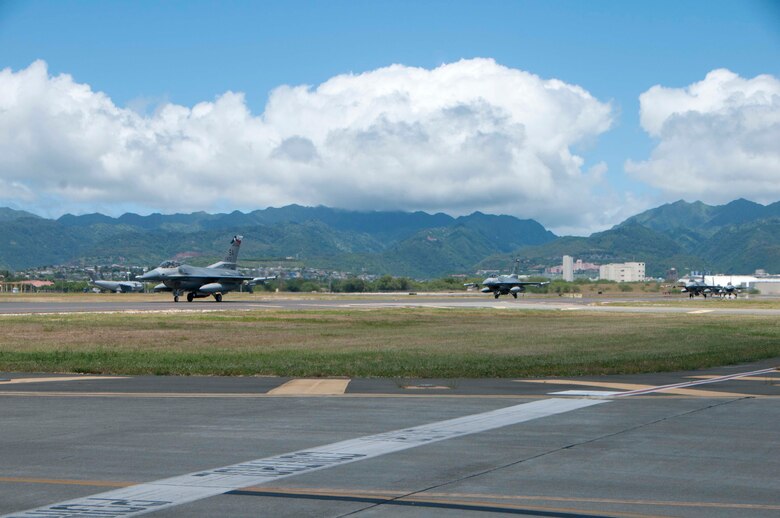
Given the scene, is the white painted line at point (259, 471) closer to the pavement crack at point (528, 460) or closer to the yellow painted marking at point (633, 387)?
the pavement crack at point (528, 460)

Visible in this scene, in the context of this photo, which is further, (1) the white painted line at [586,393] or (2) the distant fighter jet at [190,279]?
(2) the distant fighter jet at [190,279]

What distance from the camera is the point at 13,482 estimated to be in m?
10.6

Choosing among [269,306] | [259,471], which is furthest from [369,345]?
[269,306]

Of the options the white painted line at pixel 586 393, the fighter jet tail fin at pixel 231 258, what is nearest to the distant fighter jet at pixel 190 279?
the fighter jet tail fin at pixel 231 258

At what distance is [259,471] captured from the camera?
1127 centimetres

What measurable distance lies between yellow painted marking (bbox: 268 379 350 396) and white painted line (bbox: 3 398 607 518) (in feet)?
14.0

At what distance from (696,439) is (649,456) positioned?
5.36 ft

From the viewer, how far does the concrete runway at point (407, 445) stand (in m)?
9.74

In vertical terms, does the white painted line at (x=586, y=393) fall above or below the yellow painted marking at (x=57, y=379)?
above

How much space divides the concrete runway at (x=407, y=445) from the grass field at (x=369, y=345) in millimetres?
3519

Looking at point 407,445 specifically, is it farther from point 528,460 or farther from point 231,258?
point 231,258

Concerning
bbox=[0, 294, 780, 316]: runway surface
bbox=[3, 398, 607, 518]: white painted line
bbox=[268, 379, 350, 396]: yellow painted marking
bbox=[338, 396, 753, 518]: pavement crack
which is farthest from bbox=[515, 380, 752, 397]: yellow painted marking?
bbox=[0, 294, 780, 316]: runway surface

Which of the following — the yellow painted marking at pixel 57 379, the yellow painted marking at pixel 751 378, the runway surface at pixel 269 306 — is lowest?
the yellow painted marking at pixel 57 379

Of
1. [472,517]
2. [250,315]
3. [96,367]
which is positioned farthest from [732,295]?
[472,517]
